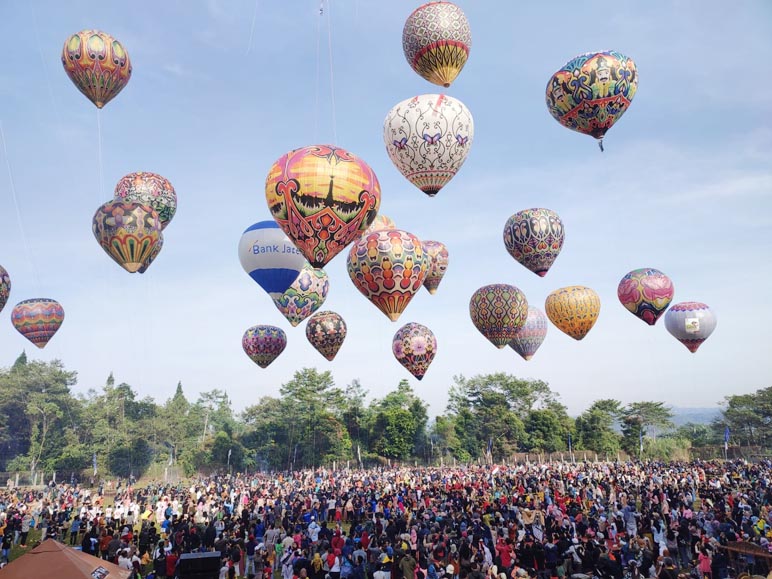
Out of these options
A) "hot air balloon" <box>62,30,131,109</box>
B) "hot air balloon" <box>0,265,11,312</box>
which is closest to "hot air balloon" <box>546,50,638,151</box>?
"hot air balloon" <box>62,30,131,109</box>

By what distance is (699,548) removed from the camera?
36.9 feet

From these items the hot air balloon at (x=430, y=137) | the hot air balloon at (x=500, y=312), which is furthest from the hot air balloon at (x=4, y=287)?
the hot air balloon at (x=500, y=312)

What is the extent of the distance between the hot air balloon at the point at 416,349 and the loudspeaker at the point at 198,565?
642 inches

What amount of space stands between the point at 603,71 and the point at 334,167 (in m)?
11.8

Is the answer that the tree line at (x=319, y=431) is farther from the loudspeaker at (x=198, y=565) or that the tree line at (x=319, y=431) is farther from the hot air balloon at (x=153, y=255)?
the loudspeaker at (x=198, y=565)

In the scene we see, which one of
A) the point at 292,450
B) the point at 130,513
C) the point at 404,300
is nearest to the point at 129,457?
the point at 292,450

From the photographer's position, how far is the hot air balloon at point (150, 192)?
2175 cm

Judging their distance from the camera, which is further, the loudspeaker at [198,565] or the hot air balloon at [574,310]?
the hot air balloon at [574,310]

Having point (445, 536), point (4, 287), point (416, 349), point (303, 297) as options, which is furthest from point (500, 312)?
point (4, 287)

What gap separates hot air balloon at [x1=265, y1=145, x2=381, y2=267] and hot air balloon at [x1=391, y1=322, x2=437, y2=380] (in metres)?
10.2

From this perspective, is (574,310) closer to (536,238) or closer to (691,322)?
(536,238)

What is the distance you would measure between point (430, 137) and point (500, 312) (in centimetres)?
1040

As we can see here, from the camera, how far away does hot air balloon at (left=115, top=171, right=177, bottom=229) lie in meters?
21.8

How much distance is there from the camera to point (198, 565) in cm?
699
